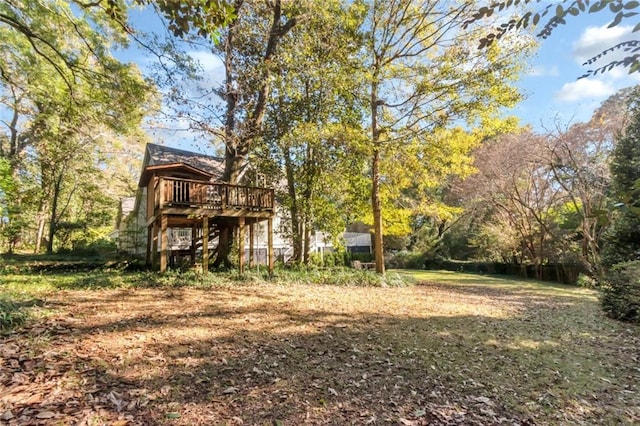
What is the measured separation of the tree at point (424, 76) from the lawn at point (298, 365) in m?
7.91

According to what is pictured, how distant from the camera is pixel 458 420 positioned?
10.9ft

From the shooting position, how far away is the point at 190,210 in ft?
34.1

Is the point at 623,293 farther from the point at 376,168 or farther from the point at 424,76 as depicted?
the point at 424,76

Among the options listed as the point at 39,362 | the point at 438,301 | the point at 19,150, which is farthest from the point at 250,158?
the point at 19,150

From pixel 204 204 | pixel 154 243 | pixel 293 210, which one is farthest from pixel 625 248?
pixel 154 243

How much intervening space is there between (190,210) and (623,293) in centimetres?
1161

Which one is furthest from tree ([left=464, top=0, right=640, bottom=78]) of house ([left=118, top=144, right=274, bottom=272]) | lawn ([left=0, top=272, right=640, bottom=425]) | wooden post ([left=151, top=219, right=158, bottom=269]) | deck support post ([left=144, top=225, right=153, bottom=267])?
deck support post ([left=144, top=225, right=153, bottom=267])

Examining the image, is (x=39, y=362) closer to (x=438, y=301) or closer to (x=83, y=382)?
(x=83, y=382)

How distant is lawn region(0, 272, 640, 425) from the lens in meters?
3.17

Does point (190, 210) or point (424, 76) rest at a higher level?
point (424, 76)

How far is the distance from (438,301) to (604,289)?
4.06 metres

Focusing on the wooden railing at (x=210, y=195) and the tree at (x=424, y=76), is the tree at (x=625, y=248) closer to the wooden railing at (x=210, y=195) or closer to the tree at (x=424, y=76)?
the tree at (x=424, y=76)

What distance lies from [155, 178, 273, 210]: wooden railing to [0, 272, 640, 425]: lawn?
354cm

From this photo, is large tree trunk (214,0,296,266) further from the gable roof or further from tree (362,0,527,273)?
tree (362,0,527,273)
